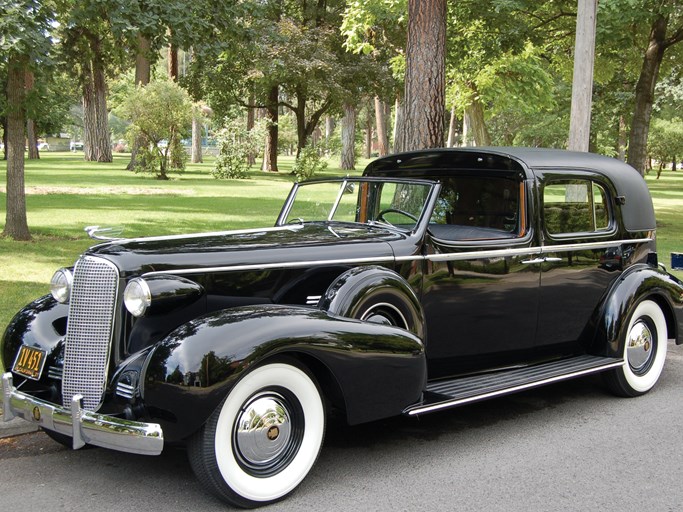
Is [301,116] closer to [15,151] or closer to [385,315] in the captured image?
[15,151]

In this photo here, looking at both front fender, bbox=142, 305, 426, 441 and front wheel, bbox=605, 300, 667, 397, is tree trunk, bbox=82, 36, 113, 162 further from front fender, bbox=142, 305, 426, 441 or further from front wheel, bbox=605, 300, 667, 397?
front fender, bbox=142, 305, 426, 441

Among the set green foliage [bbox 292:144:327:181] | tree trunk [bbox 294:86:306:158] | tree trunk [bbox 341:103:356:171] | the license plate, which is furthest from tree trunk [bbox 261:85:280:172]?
the license plate

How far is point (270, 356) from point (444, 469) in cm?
130

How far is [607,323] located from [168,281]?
336cm

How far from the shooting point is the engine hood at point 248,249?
4.03 m

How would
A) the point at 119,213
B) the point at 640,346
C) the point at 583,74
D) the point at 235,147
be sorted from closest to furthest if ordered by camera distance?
the point at 640,346, the point at 583,74, the point at 119,213, the point at 235,147

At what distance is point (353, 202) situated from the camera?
558 centimetres

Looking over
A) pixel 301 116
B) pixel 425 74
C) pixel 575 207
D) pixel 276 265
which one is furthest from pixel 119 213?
pixel 301 116

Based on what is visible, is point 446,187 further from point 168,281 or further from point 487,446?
point 168,281

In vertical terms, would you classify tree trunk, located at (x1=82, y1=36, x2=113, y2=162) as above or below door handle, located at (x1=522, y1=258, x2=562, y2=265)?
above

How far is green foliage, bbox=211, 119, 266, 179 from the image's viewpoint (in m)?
33.2

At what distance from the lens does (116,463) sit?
13.8 feet

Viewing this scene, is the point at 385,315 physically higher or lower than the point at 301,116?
lower

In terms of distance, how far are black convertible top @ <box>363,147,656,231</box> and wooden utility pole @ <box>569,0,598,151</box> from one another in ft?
10.5
